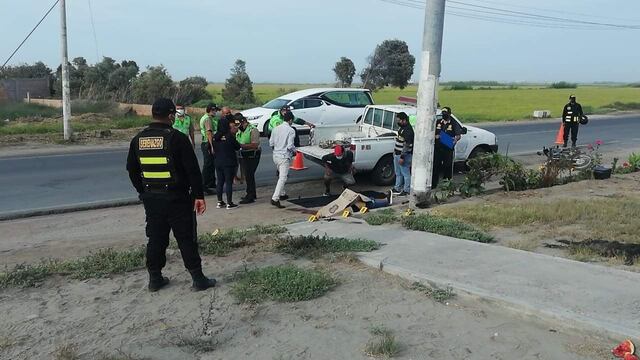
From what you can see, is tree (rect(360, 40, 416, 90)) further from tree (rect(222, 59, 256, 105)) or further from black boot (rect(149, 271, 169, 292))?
black boot (rect(149, 271, 169, 292))

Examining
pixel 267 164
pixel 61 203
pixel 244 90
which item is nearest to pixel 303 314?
pixel 61 203

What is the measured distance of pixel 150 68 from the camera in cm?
4009

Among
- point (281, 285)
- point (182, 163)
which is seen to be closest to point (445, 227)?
point (281, 285)

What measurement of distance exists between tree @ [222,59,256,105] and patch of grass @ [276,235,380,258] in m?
38.5

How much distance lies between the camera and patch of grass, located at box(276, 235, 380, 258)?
20.0 feet

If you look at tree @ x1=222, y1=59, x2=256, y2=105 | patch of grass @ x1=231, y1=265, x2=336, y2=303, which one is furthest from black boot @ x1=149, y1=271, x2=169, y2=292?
tree @ x1=222, y1=59, x2=256, y2=105

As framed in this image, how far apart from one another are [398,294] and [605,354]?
1645 millimetres

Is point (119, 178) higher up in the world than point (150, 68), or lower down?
lower down

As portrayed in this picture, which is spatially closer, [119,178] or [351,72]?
[119,178]

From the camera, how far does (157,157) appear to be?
4852mm

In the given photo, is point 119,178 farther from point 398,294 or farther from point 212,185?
point 398,294

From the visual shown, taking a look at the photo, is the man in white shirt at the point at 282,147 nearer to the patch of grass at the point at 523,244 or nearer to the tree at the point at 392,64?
the patch of grass at the point at 523,244

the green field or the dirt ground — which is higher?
the green field

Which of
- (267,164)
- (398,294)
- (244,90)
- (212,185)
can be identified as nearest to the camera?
(398,294)
